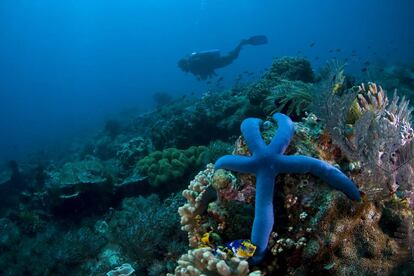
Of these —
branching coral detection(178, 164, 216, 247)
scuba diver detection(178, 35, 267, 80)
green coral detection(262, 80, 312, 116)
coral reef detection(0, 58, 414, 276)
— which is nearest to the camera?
coral reef detection(0, 58, 414, 276)

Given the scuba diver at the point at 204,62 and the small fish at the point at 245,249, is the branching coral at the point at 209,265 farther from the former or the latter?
the scuba diver at the point at 204,62

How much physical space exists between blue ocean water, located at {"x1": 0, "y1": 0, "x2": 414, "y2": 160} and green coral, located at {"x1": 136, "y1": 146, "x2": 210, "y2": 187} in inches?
3321

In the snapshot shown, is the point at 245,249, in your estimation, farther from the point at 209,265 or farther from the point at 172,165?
the point at 172,165

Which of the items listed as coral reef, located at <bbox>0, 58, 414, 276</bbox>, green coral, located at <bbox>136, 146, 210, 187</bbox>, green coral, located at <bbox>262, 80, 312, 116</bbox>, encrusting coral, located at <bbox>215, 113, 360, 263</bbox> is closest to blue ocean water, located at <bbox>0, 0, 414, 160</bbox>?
green coral, located at <bbox>136, 146, 210, 187</bbox>

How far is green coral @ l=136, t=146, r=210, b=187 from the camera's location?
331 inches

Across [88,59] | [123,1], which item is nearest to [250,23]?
[123,1]

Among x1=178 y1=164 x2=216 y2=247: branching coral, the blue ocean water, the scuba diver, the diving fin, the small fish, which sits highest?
the small fish

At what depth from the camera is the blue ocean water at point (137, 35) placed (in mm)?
109750

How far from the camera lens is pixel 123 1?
158m

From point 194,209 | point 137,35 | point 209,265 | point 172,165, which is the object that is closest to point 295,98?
point 194,209

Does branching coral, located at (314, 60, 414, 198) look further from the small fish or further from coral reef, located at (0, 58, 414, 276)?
the small fish

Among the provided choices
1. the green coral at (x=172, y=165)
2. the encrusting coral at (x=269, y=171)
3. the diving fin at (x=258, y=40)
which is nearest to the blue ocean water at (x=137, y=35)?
the diving fin at (x=258, y=40)

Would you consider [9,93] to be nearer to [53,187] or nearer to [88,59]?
[88,59]

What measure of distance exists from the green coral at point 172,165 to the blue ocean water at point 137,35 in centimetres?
8435
